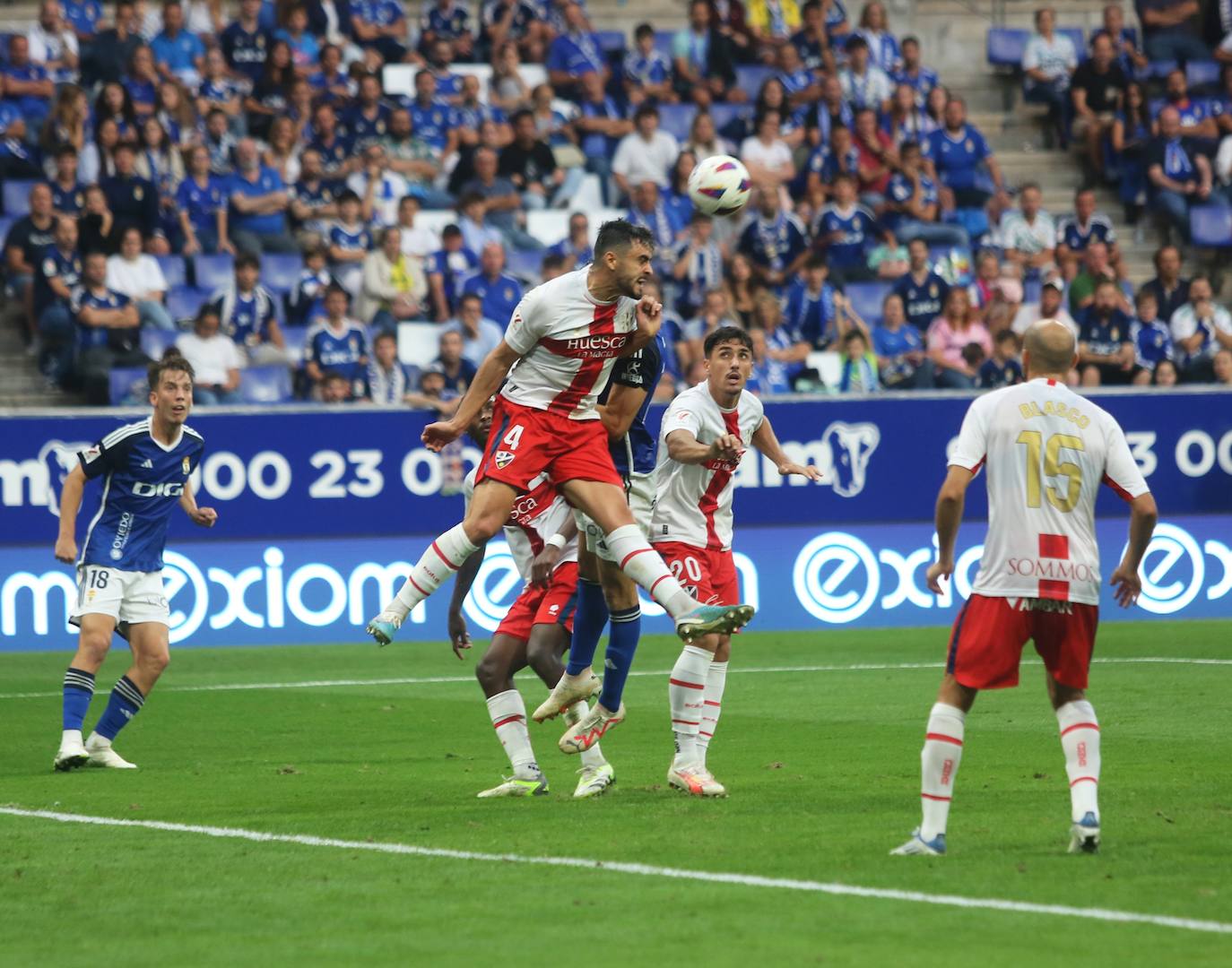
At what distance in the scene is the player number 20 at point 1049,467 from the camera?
723cm

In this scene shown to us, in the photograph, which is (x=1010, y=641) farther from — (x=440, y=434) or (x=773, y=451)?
(x=773, y=451)

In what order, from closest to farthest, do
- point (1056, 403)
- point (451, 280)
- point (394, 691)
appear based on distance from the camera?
1. point (1056, 403)
2. point (394, 691)
3. point (451, 280)

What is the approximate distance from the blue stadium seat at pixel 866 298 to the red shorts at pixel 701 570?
12.8 metres

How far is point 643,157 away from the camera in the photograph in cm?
2250

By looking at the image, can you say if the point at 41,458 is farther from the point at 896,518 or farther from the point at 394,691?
the point at 896,518

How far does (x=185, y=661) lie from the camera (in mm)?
16281

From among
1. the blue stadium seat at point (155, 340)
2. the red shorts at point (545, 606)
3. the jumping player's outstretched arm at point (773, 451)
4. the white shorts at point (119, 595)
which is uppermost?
the jumping player's outstretched arm at point (773, 451)

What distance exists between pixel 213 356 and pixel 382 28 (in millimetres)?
6281

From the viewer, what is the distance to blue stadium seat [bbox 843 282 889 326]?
868 inches

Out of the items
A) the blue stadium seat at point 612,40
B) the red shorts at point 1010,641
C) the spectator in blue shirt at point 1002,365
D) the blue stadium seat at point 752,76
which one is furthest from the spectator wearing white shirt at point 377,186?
the red shorts at point 1010,641

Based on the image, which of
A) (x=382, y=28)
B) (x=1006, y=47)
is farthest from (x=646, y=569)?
Result: (x=1006, y=47)

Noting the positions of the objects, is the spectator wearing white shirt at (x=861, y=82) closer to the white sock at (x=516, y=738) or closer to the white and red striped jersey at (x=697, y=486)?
the white and red striped jersey at (x=697, y=486)

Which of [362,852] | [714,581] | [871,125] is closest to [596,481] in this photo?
[714,581]

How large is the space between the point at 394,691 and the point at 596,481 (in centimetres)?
579
